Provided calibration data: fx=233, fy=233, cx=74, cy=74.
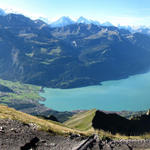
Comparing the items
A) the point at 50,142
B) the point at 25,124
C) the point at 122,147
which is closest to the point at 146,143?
the point at 122,147

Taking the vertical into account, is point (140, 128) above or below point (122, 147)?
below

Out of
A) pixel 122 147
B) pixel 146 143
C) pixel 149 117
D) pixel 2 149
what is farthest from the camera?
pixel 149 117

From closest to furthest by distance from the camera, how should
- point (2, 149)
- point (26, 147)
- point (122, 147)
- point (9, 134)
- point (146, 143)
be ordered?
point (2, 149)
point (26, 147)
point (9, 134)
point (122, 147)
point (146, 143)

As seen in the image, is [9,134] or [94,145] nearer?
[9,134]

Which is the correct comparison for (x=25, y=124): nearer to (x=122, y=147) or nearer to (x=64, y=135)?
(x=64, y=135)

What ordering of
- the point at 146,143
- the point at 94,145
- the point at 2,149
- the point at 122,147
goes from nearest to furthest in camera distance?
the point at 2,149 → the point at 94,145 → the point at 122,147 → the point at 146,143

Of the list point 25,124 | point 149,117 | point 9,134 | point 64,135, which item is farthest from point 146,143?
point 149,117

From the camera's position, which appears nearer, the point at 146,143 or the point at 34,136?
the point at 34,136

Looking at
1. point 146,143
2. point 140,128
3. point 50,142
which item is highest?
point 50,142

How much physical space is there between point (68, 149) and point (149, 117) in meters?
48.1

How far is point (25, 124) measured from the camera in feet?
73.9

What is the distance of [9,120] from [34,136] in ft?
15.3

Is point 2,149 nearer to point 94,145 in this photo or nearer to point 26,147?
point 26,147

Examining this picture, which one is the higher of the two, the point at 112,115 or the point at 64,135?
the point at 64,135
